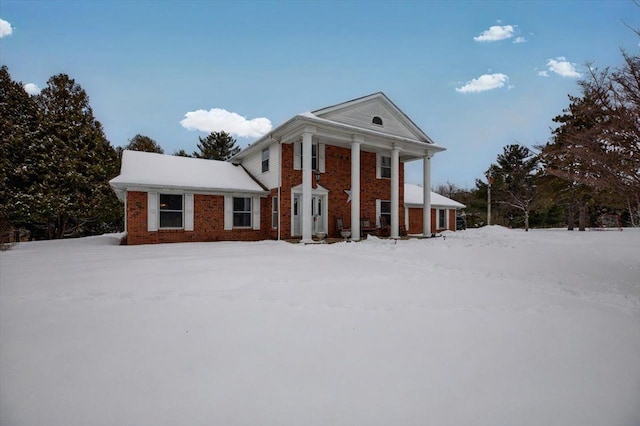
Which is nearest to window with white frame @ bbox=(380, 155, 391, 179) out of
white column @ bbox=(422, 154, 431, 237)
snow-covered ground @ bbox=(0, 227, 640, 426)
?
white column @ bbox=(422, 154, 431, 237)

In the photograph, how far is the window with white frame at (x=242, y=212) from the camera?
14.3 meters

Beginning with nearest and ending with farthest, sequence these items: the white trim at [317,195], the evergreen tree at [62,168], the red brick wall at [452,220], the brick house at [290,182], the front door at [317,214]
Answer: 1. the brick house at [290,182]
2. the white trim at [317,195]
3. the front door at [317,214]
4. the evergreen tree at [62,168]
5. the red brick wall at [452,220]

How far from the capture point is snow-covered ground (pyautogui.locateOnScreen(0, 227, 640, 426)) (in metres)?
1.95

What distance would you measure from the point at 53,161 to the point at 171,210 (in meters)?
9.13

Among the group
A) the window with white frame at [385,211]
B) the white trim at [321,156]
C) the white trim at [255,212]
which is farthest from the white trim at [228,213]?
the window with white frame at [385,211]

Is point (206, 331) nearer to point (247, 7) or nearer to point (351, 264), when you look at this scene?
point (351, 264)

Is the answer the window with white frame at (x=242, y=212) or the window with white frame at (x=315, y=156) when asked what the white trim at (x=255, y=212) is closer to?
the window with white frame at (x=242, y=212)

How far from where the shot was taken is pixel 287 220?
44.7 feet

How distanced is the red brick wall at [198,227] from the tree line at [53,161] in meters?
7.50

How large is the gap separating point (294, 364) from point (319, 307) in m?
1.29

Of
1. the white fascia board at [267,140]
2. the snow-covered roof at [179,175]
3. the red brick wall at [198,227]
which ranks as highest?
the white fascia board at [267,140]

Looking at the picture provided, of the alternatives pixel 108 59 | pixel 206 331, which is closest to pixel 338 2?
pixel 108 59

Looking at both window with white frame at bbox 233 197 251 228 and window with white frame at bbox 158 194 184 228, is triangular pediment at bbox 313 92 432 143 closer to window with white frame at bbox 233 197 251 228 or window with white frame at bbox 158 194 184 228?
window with white frame at bbox 233 197 251 228

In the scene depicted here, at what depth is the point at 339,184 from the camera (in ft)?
49.4
